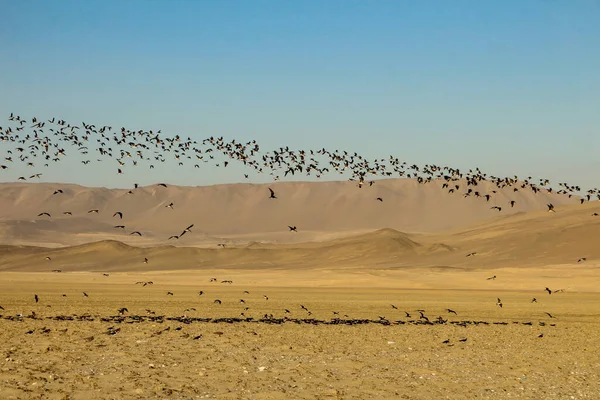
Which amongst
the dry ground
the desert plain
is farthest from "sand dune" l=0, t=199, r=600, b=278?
the dry ground

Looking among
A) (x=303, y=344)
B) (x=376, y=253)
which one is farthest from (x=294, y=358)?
(x=376, y=253)

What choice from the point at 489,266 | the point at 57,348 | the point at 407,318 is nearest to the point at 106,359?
the point at 57,348

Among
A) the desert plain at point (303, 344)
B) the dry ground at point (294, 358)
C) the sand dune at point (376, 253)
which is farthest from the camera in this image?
the sand dune at point (376, 253)

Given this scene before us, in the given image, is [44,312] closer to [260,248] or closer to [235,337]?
[235,337]

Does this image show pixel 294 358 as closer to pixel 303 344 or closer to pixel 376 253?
pixel 303 344

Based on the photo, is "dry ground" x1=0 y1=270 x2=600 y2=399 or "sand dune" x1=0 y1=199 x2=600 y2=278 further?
"sand dune" x1=0 y1=199 x2=600 y2=278

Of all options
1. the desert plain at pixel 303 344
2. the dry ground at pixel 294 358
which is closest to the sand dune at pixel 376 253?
the desert plain at pixel 303 344

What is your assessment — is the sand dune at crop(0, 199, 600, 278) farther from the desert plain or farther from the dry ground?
the dry ground

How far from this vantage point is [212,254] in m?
112

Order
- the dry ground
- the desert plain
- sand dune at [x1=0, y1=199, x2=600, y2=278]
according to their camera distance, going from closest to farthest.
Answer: the dry ground
the desert plain
sand dune at [x1=0, y1=199, x2=600, y2=278]

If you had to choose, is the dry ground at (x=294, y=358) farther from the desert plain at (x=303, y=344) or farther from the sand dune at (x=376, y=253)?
the sand dune at (x=376, y=253)

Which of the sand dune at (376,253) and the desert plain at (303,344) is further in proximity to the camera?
the sand dune at (376,253)

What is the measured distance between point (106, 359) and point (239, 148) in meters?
15.4

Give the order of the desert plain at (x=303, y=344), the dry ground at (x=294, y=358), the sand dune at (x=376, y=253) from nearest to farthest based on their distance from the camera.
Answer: the dry ground at (x=294, y=358), the desert plain at (x=303, y=344), the sand dune at (x=376, y=253)
